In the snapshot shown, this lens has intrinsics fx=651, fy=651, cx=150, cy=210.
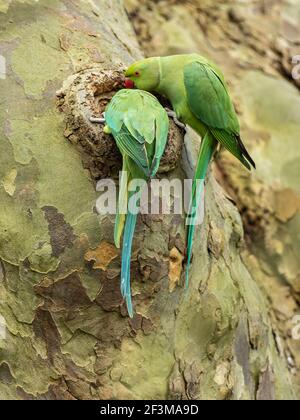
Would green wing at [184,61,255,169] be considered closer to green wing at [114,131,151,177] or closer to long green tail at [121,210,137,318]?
green wing at [114,131,151,177]

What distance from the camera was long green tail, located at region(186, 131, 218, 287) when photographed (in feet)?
8.95

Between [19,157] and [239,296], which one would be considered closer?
[19,157]

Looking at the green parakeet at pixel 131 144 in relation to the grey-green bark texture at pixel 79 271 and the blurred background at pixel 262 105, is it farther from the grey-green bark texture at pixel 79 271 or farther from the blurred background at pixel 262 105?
the blurred background at pixel 262 105

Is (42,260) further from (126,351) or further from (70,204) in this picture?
(126,351)

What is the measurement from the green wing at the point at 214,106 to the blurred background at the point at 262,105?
126 cm

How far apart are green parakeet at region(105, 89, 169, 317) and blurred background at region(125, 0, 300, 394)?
5.08 ft

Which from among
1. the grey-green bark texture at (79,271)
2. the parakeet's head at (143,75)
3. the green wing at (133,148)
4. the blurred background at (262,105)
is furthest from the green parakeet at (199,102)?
the blurred background at (262,105)

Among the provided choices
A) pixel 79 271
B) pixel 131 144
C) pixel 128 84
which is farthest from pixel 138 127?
pixel 79 271

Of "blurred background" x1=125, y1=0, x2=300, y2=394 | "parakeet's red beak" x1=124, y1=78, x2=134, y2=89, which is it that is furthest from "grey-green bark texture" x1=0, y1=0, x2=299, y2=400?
"blurred background" x1=125, y1=0, x2=300, y2=394

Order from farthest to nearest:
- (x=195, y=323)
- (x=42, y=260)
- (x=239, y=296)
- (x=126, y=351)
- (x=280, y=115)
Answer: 1. (x=280, y=115)
2. (x=239, y=296)
3. (x=195, y=323)
4. (x=126, y=351)
5. (x=42, y=260)

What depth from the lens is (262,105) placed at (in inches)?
171

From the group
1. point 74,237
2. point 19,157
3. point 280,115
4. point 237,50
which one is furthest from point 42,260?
point 237,50

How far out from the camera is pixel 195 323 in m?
2.87

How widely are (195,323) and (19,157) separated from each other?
3.44ft
